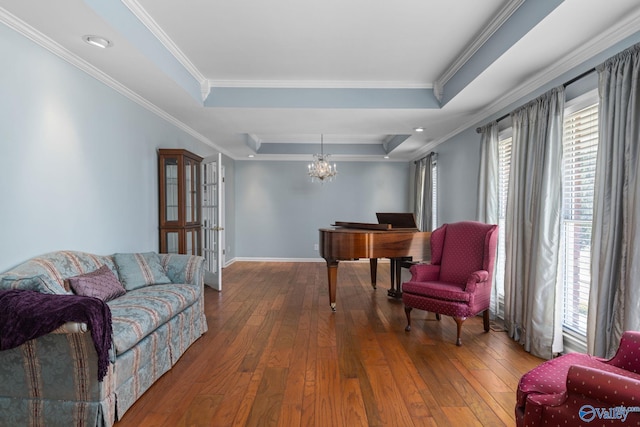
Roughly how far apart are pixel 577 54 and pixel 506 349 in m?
2.46

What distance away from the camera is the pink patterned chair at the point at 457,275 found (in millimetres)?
3199

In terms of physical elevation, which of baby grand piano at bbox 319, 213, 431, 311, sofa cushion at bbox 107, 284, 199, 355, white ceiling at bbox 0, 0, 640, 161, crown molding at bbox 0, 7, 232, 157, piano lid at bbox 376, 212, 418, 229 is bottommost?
sofa cushion at bbox 107, 284, 199, 355

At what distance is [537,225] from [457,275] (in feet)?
3.11

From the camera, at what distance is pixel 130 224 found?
3.66m

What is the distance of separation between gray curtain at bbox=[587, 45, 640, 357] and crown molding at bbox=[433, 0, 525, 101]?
0.73 metres

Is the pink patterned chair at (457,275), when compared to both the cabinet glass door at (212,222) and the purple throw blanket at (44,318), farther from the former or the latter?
the cabinet glass door at (212,222)

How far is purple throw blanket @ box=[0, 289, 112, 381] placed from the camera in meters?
1.77

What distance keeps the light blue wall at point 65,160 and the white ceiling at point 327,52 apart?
18 cm

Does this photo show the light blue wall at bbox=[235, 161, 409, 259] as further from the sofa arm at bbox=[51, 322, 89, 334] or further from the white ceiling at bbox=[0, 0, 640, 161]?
the sofa arm at bbox=[51, 322, 89, 334]

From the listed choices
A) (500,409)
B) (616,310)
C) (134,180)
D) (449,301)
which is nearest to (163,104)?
(134,180)

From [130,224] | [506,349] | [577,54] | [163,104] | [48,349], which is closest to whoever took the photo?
[48,349]

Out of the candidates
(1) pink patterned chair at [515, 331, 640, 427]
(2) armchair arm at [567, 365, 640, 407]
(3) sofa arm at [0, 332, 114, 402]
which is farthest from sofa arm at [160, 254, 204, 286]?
(2) armchair arm at [567, 365, 640, 407]

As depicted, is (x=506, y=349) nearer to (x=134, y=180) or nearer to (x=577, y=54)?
(x=577, y=54)
